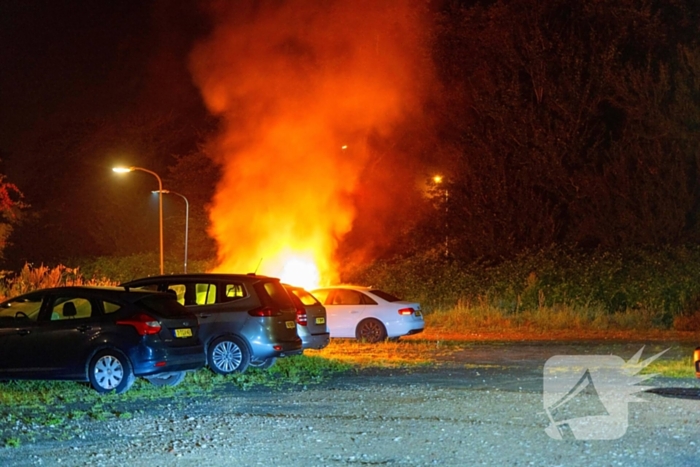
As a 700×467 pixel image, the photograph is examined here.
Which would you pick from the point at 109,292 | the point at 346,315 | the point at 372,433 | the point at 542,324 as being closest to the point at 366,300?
the point at 346,315

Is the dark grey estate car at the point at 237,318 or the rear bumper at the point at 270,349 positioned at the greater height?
the dark grey estate car at the point at 237,318

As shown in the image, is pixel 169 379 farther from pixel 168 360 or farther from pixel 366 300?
pixel 366 300

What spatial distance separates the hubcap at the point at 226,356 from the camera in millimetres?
15023

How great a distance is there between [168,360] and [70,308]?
64.9 inches

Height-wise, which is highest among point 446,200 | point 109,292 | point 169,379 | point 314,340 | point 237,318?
point 446,200

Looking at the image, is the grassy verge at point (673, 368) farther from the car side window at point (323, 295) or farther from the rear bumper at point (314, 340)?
the car side window at point (323, 295)

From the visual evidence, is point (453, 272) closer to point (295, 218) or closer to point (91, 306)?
point (295, 218)

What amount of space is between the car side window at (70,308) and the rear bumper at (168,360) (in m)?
1.06

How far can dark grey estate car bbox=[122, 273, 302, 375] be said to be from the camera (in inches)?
592

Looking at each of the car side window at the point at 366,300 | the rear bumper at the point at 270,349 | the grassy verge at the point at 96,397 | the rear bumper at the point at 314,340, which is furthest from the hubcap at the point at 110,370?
the car side window at the point at 366,300

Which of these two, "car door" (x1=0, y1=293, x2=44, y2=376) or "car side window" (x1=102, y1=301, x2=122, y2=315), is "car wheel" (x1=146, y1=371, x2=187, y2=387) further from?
"car door" (x1=0, y1=293, x2=44, y2=376)

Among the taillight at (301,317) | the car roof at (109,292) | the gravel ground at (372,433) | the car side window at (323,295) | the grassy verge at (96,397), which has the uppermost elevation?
the car side window at (323,295)

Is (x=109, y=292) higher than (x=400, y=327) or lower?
higher

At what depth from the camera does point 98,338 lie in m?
12.9
